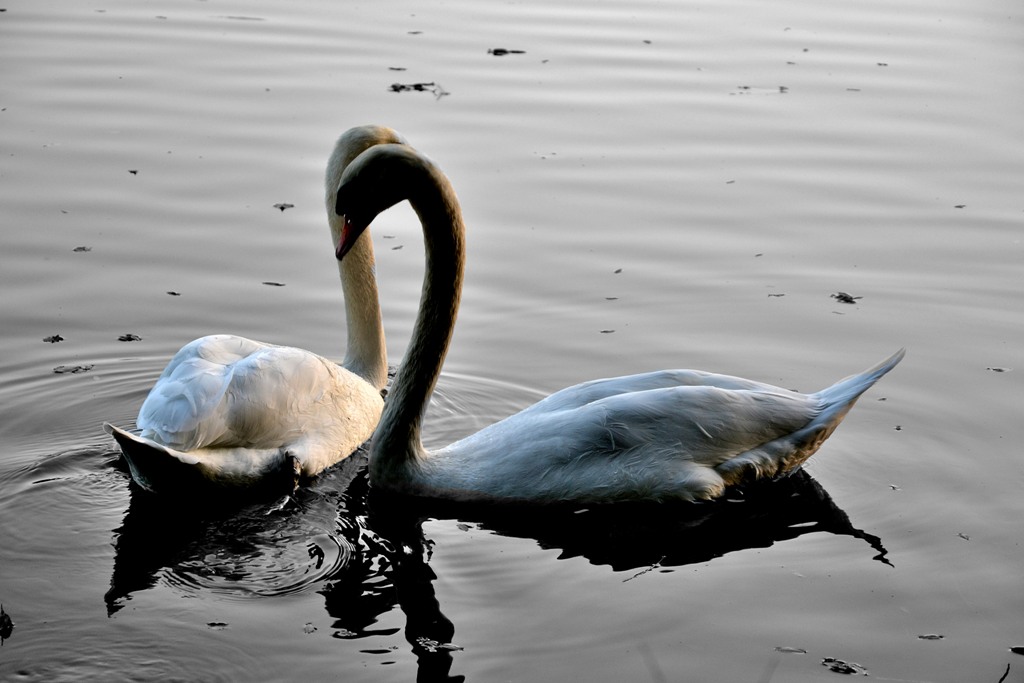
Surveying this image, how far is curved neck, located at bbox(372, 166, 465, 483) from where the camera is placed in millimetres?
6988

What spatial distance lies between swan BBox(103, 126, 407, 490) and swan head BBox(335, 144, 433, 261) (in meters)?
0.91

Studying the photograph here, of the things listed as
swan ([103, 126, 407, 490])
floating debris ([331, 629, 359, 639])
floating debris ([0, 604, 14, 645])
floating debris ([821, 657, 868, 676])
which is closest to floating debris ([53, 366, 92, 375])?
swan ([103, 126, 407, 490])

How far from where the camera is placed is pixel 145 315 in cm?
907

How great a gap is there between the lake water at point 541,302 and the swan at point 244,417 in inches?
7.7

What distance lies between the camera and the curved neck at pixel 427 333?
6.99 metres

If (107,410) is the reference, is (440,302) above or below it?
above

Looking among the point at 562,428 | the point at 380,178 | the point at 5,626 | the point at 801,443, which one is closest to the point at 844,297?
the point at 801,443

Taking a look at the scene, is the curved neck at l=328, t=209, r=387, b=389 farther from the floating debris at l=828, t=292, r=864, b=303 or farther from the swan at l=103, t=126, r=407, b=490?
the floating debris at l=828, t=292, r=864, b=303

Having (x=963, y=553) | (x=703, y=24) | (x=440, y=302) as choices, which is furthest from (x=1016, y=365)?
(x=703, y=24)

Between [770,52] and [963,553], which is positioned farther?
[770,52]

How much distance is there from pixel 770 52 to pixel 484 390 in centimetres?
857

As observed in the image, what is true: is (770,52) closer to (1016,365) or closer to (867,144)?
(867,144)

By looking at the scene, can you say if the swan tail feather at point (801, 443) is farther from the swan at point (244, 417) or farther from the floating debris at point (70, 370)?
the floating debris at point (70, 370)

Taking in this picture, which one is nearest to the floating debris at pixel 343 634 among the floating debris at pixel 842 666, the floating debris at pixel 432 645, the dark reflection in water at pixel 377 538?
the dark reflection in water at pixel 377 538
